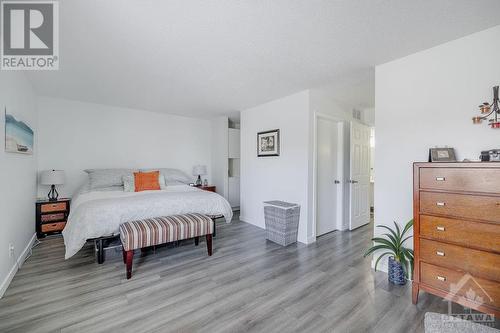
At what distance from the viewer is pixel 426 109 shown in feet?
7.10

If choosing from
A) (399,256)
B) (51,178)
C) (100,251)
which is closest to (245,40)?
(399,256)

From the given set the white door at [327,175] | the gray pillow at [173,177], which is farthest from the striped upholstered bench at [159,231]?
the white door at [327,175]

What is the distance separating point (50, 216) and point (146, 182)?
1.52 meters

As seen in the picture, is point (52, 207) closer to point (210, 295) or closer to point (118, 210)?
point (118, 210)

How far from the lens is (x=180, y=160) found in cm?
521

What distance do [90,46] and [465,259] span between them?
3708mm

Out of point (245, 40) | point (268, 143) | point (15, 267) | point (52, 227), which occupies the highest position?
point (245, 40)

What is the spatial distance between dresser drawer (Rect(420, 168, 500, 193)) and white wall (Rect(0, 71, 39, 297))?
3.75 meters

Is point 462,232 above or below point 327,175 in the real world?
below

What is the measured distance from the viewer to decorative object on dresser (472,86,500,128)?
1.76 m

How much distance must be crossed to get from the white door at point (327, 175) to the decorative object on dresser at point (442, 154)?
1683 millimetres

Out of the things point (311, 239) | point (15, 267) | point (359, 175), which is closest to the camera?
point (15, 267)

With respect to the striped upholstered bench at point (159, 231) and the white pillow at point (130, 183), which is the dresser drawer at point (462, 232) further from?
the white pillow at point (130, 183)

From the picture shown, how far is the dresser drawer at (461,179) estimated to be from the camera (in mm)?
1521
